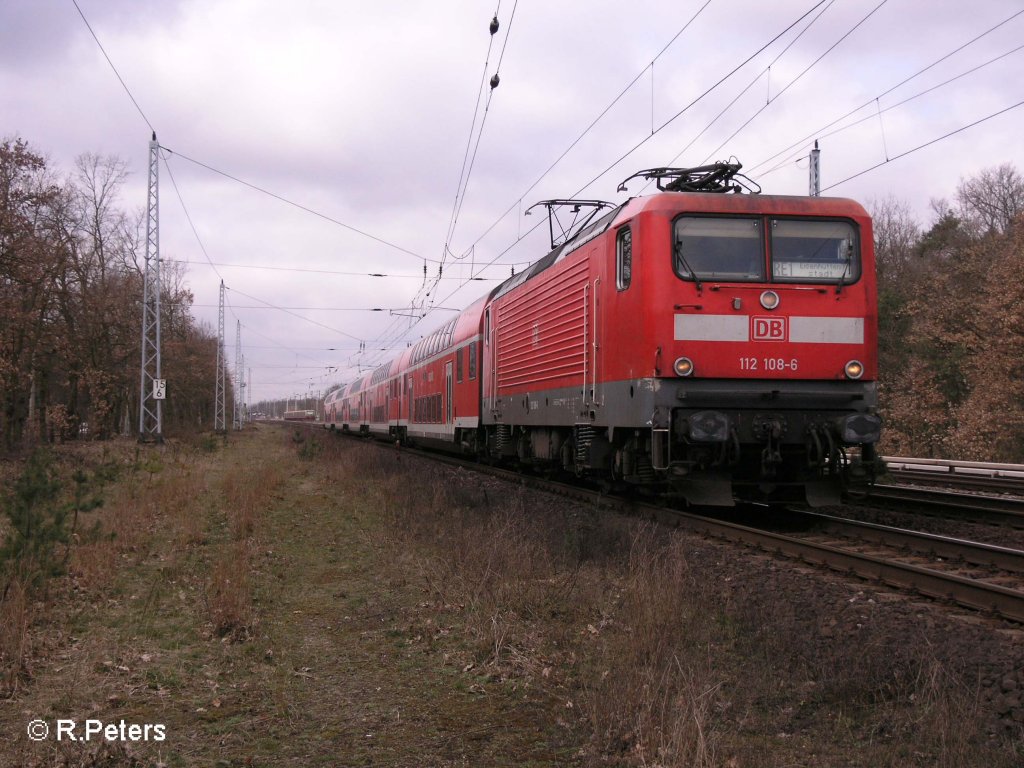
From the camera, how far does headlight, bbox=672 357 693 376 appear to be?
355 inches

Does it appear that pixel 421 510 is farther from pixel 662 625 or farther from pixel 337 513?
pixel 662 625

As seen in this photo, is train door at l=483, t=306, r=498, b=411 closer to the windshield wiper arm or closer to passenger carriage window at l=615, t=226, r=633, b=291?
passenger carriage window at l=615, t=226, r=633, b=291

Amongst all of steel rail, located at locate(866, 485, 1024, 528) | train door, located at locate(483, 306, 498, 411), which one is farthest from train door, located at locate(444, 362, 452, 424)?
steel rail, located at locate(866, 485, 1024, 528)

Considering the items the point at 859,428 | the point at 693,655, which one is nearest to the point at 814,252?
the point at 859,428

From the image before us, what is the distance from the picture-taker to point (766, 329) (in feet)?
30.2

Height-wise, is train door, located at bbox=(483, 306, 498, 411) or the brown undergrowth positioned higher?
train door, located at bbox=(483, 306, 498, 411)

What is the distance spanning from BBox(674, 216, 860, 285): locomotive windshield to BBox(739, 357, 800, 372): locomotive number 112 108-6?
0.87 meters

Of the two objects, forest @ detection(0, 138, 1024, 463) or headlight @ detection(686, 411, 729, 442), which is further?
forest @ detection(0, 138, 1024, 463)

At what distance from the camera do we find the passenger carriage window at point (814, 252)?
31.0 feet

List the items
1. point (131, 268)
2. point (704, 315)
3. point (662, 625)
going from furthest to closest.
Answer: point (131, 268)
point (704, 315)
point (662, 625)

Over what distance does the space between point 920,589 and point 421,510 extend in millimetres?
6863

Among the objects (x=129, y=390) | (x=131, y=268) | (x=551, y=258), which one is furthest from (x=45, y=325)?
(x=551, y=258)

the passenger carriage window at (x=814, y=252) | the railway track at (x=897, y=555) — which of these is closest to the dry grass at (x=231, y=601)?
the railway track at (x=897, y=555)

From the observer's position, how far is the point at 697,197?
9.47 metres
